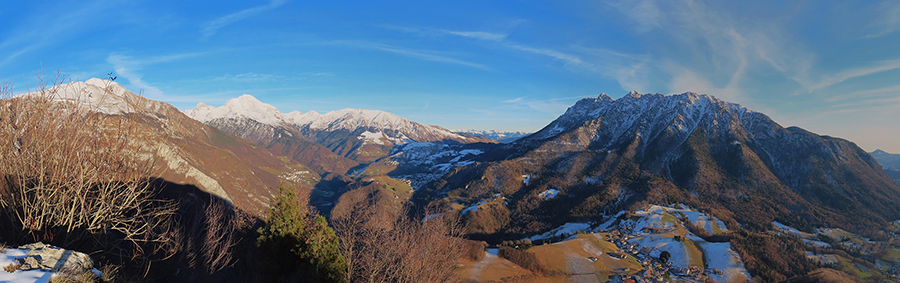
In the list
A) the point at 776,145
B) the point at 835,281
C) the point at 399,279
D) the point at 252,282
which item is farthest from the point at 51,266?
the point at 776,145

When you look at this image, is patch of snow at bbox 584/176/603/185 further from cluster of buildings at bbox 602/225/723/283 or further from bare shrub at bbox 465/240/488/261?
bare shrub at bbox 465/240/488/261

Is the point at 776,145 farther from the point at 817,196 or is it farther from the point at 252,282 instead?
the point at 252,282

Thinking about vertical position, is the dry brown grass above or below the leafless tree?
above

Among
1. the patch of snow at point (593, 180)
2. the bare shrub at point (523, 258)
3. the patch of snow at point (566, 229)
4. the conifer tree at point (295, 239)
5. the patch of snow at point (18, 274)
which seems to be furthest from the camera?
the patch of snow at point (593, 180)

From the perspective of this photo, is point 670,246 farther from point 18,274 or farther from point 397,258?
point 18,274

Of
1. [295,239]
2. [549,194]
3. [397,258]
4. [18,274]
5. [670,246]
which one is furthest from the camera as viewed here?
[549,194]

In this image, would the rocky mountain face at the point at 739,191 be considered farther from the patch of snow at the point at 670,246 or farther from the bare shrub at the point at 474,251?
the bare shrub at the point at 474,251

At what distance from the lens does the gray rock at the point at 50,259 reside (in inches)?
385

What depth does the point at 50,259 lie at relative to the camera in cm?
1021

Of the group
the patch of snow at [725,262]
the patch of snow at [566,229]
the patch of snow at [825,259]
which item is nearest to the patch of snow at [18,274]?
the patch of snow at [725,262]

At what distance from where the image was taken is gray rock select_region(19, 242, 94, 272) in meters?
9.77

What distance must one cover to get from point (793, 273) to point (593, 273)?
2142 inches

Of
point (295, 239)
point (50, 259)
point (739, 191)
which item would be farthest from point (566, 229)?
point (50, 259)

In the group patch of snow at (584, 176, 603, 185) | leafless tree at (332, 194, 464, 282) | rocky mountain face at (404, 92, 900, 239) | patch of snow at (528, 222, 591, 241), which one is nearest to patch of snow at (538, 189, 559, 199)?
rocky mountain face at (404, 92, 900, 239)
